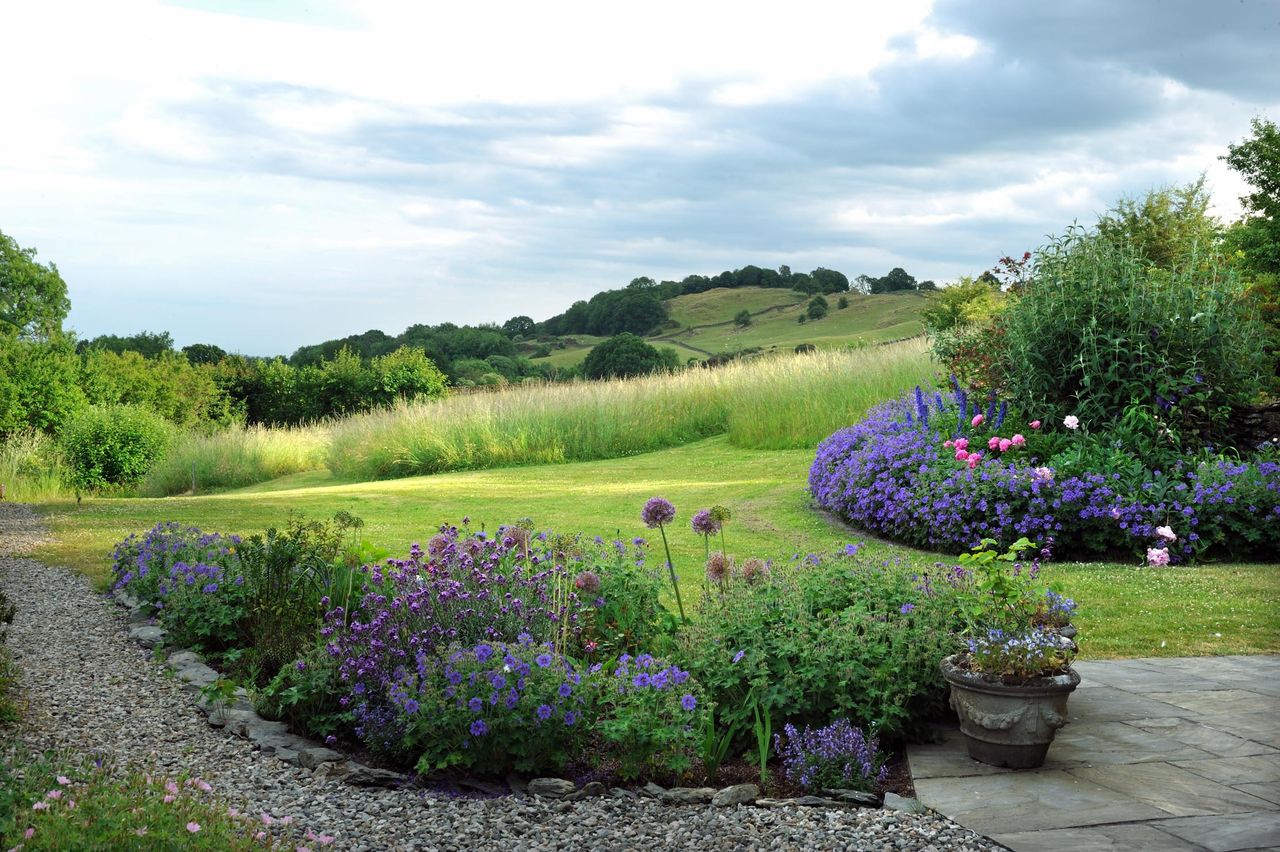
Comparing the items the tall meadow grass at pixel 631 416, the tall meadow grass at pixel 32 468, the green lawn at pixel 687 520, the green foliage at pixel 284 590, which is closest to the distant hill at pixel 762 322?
the tall meadow grass at pixel 631 416

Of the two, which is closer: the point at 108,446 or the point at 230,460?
the point at 108,446

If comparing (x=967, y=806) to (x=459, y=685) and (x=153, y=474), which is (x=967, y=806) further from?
(x=153, y=474)

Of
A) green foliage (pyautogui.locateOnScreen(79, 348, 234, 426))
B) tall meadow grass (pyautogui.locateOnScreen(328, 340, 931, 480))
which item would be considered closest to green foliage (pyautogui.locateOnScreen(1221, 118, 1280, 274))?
tall meadow grass (pyautogui.locateOnScreen(328, 340, 931, 480))

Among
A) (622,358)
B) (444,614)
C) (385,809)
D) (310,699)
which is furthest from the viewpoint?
(622,358)

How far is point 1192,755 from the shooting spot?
3.14 metres

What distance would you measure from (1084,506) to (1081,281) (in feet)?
6.90

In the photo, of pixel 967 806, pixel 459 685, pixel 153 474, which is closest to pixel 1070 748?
pixel 967 806

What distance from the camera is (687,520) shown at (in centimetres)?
861

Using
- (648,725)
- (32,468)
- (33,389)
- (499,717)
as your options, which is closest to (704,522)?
(648,725)

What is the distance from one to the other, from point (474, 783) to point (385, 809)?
29cm

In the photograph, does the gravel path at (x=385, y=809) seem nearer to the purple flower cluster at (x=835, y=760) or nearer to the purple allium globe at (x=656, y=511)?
the purple flower cluster at (x=835, y=760)

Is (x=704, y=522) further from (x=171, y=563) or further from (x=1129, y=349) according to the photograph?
(x=1129, y=349)

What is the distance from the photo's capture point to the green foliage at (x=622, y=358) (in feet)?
92.3

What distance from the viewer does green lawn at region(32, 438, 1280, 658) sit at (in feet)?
16.5
